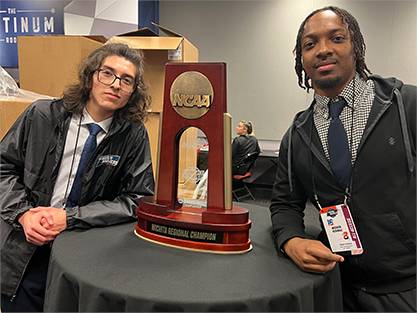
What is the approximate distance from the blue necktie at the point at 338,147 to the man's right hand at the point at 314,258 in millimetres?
260

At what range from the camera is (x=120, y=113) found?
4.61 ft

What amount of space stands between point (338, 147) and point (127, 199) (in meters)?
0.72

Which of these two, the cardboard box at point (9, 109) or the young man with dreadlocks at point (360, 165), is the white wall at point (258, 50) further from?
the young man with dreadlocks at point (360, 165)

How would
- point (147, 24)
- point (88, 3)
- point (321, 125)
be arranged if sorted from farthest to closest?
point (147, 24)
point (88, 3)
point (321, 125)

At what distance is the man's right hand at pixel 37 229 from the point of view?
112 centimetres

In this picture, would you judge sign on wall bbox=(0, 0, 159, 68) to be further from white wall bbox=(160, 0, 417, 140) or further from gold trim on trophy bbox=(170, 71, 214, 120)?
gold trim on trophy bbox=(170, 71, 214, 120)

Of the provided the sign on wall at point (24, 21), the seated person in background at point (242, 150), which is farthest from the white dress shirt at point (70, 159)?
the seated person in background at point (242, 150)

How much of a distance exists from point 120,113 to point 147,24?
3.22m

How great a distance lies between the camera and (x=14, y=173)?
1303 millimetres

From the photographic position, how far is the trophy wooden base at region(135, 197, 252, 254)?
0.98m

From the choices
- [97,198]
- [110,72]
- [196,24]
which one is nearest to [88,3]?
[196,24]

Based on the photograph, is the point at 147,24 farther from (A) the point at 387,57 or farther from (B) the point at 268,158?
(A) the point at 387,57

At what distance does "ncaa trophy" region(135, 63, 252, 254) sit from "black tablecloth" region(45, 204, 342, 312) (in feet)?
0.13

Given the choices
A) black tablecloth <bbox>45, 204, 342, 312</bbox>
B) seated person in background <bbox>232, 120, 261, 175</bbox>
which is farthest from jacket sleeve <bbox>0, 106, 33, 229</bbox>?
seated person in background <bbox>232, 120, 261, 175</bbox>
